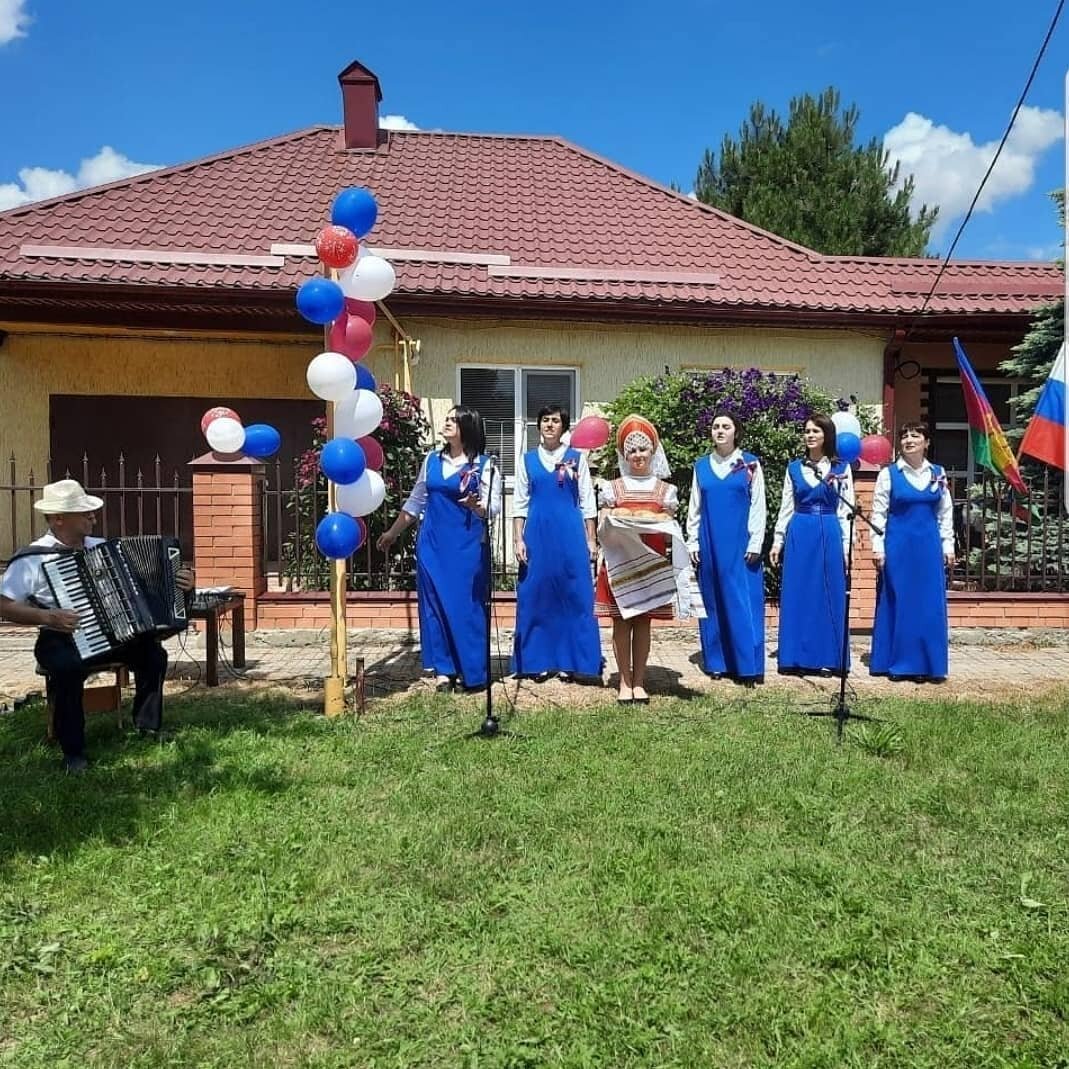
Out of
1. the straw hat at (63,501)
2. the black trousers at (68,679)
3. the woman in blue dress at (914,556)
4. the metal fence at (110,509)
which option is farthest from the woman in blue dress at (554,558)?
the metal fence at (110,509)

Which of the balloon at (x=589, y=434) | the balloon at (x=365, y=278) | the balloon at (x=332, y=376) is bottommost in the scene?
the balloon at (x=589, y=434)

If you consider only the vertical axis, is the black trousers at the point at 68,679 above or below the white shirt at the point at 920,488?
below

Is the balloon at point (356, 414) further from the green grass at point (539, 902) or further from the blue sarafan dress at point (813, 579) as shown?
the blue sarafan dress at point (813, 579)

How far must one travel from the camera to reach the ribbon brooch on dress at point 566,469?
18.4 feet

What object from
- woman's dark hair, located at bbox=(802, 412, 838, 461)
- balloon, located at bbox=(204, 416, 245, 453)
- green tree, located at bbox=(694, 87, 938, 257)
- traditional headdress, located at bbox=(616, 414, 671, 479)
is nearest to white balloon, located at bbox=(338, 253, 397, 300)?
traditional headdress, located at bbox=(616, 414, 671, 479)

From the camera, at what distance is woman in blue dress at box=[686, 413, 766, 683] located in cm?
572

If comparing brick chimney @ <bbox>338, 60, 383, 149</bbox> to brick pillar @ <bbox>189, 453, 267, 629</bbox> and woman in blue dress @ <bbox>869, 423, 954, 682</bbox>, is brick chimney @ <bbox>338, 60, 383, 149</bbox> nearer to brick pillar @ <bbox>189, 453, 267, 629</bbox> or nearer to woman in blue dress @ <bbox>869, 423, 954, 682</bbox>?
brick pillar @ <bbox>189, 453, 267, 629</bbox>

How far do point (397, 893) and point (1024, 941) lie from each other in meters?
2.00

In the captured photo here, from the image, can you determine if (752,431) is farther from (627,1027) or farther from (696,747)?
(627,1027)

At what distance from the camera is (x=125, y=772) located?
416 centimetres

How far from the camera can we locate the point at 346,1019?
229cm

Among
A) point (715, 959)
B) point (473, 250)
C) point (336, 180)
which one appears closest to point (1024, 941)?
point (715, 959)

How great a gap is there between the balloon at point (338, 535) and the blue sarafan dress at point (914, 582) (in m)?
3.71

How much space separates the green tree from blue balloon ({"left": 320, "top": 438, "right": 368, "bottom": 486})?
1805cm
